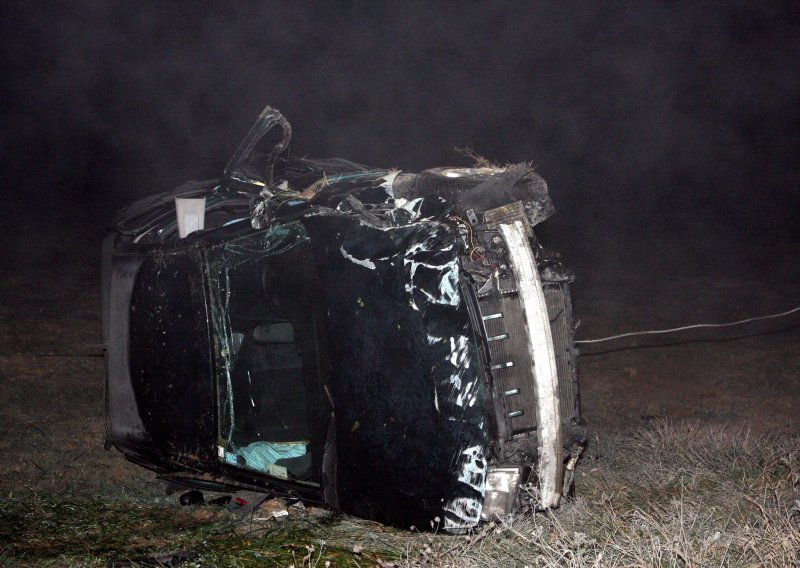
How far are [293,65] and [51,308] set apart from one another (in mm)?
9830

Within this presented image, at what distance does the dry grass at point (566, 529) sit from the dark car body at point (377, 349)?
0.14 m

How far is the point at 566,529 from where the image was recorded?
282cm

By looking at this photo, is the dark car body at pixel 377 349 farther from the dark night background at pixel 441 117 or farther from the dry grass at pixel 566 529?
the dark night background at pixel 441 117

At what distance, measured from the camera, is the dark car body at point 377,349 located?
8.74 ft

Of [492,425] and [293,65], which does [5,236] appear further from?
[492,425]

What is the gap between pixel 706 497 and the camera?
10.9 ft

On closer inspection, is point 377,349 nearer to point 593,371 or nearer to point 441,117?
point 593,371

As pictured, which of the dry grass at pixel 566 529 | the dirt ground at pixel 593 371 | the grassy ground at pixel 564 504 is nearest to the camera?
the dry grass at pixel 566 529

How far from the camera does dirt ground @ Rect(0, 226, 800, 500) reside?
416 centimetres

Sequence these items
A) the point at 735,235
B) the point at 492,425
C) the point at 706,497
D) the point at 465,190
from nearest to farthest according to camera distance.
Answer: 1. the point at 492,425
2. the point at 465,190
3. the point at 706,497
4. the point at 735,235

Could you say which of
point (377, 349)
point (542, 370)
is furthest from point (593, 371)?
point (377, 349)

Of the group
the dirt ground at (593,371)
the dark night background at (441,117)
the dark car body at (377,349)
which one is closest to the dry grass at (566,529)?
the dark car body at (377,349)

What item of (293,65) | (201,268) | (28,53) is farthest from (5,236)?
(201,268)

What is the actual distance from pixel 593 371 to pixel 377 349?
3.84 meters
